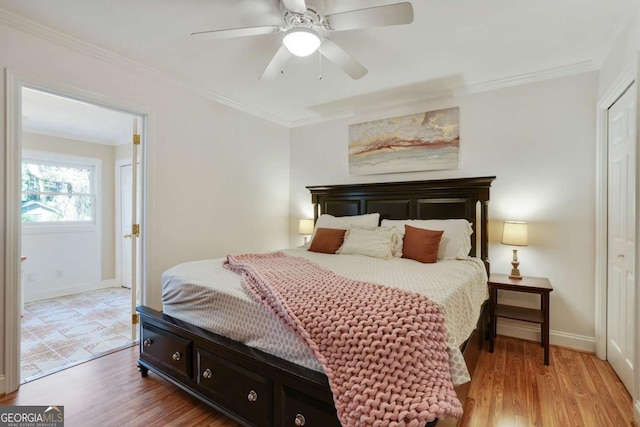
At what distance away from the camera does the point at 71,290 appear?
14.7 ft

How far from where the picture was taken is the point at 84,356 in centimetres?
254

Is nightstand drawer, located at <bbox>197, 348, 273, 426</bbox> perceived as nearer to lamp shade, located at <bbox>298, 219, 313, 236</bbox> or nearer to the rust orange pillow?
the rust orange pillow

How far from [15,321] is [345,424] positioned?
7.72ft

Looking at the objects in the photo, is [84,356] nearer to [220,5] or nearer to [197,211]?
[197,211]

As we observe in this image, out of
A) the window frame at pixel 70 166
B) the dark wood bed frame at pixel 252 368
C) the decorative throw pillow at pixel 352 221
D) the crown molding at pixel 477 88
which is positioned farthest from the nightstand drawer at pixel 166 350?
the window frame at pixel 70 166

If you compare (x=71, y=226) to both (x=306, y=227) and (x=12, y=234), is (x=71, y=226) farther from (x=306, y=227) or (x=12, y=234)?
(x=306, y=227)

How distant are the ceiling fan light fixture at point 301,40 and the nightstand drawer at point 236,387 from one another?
1875mm

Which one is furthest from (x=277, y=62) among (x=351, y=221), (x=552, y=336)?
(x=552, y=336)

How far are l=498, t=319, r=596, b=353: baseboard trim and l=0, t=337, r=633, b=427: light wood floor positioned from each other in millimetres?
193

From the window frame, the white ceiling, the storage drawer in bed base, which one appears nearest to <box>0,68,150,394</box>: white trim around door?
the white ceiling

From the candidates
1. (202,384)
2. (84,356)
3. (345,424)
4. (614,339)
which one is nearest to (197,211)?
(84,356)

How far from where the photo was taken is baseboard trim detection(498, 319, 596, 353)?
8.64 ft

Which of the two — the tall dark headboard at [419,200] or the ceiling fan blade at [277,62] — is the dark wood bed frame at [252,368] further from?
the ceiling fan blade at [277,62]

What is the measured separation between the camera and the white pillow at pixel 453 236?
272 cm
